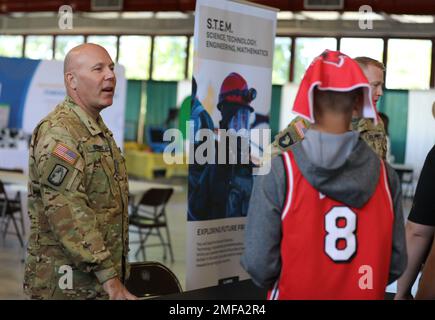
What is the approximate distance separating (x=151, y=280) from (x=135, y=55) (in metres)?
19.3

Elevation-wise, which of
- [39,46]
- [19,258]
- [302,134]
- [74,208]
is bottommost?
[19,258]

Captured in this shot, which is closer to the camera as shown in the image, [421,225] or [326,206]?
[326,206]

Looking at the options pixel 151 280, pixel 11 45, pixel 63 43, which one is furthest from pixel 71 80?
pixel 11 45

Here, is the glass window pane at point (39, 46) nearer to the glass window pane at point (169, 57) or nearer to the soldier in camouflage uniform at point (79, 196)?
the glass window pane at point (169, 57)

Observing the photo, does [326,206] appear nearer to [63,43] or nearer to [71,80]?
[71,80]

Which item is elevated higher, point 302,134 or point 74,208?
point 302,134

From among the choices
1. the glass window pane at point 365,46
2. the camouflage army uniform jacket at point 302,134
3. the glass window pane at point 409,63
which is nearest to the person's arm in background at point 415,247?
the camouflage army uniform jacket at point 302,134

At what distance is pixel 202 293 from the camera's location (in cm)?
262

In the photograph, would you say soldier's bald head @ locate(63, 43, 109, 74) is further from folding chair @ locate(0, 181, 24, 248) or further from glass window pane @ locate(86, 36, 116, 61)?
glass window pane @ locate(86, 36, 116, 61)

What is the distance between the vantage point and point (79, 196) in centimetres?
250

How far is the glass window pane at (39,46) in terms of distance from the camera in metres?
22.7

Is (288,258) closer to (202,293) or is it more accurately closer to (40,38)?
(202,293)
